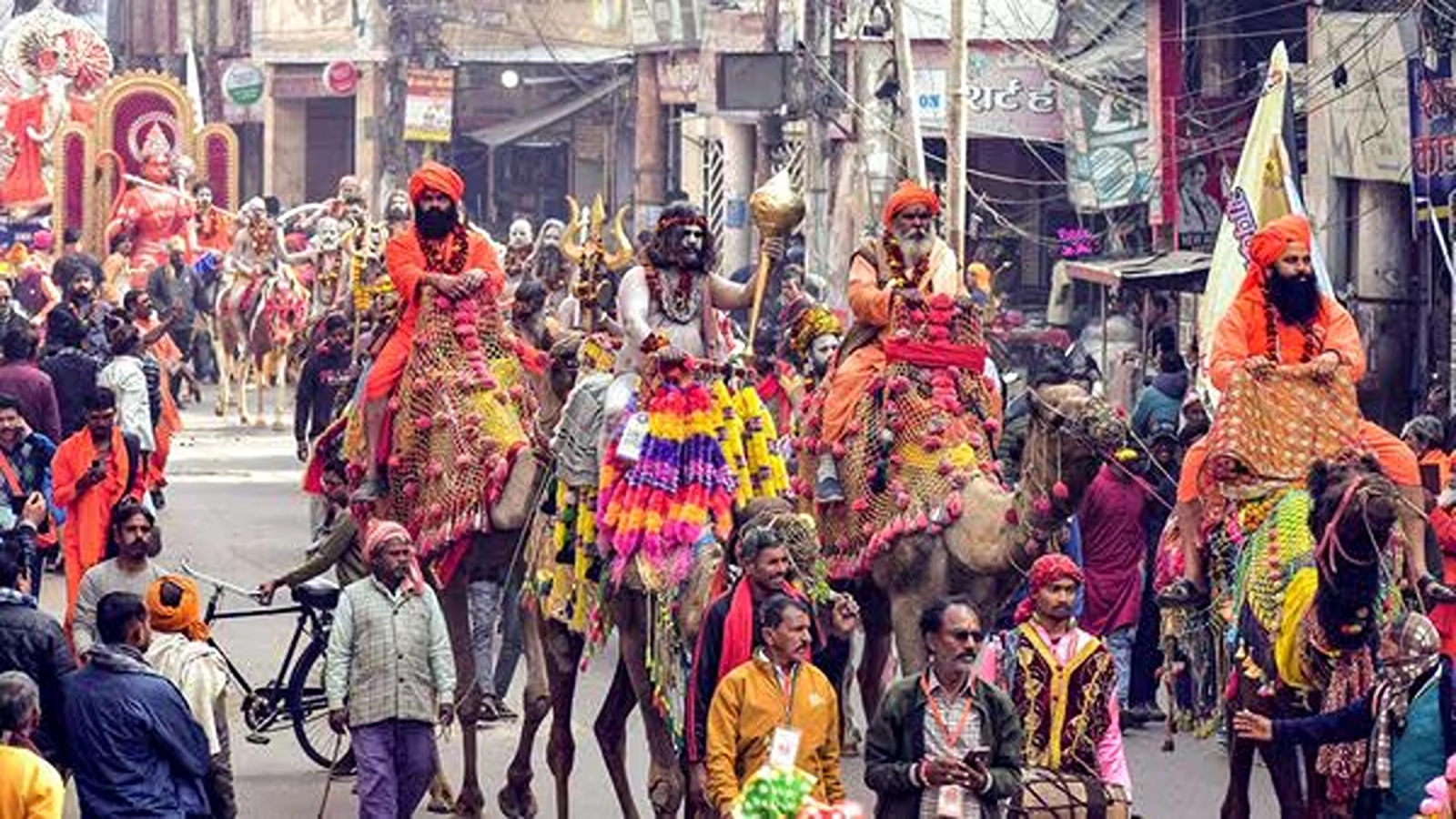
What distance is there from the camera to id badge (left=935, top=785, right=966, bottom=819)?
11484mm

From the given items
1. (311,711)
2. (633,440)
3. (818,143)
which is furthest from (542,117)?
(633,440)

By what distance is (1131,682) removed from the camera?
63.0ft

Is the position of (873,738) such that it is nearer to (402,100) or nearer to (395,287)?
(395,287)

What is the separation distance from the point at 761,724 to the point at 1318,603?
94.9 inches

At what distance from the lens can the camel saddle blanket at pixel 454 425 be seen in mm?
16656

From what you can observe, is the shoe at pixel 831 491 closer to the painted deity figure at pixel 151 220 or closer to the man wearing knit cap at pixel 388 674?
the man wearing knit cap at pixel 388 674

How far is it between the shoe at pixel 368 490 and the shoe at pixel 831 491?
2030 mm

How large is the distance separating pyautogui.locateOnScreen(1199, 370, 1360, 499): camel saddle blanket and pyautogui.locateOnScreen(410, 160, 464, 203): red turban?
13.8 feet

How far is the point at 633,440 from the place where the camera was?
49.2ft

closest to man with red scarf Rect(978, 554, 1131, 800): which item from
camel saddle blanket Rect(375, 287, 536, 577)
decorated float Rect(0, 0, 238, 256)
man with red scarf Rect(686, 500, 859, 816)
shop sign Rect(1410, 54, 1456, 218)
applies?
man with red scarf Rect(686, 500, 859, 816)

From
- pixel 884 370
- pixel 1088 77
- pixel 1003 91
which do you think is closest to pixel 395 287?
pixel 884 370

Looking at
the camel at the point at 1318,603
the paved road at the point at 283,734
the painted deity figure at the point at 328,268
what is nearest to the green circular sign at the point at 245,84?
the painted deity figure at the point at 328,268

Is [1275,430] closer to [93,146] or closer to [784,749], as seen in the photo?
[784,749]

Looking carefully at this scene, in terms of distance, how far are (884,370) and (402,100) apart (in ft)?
141
